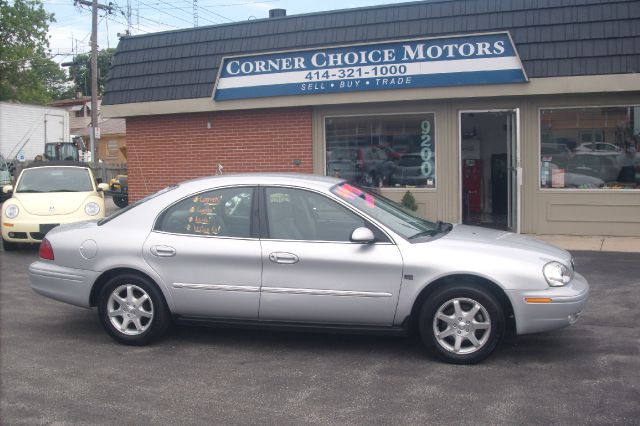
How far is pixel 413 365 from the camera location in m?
Answer: 5.52

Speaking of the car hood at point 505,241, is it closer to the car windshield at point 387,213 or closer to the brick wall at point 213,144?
the car windshield at point 387,213

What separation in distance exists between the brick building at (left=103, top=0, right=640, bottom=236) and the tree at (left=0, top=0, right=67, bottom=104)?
3379cm

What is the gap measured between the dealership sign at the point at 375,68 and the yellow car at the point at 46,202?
9.88ft

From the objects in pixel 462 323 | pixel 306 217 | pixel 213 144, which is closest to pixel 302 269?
pixel 306 217

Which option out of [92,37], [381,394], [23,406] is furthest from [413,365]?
[92,37]

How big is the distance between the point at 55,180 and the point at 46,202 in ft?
3.07

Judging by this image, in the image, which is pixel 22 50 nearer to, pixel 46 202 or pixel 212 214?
pixel 46 202

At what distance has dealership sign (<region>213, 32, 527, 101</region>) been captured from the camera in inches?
458

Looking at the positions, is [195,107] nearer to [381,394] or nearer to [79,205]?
[79,205]

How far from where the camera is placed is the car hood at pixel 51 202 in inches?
452

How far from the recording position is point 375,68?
1235 centimetres

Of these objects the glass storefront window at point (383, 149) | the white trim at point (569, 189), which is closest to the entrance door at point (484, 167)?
the glass storefront window at point (383, 149)

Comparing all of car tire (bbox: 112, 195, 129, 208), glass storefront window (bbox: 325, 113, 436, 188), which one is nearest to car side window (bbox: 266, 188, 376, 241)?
glass storefront window (bbox: 325, 113, 436, 188)

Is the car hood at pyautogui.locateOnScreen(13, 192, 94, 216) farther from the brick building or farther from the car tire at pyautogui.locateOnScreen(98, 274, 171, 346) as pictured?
the car tire at pyautogui.locateOnScreen(98, 274, 171, 346)
